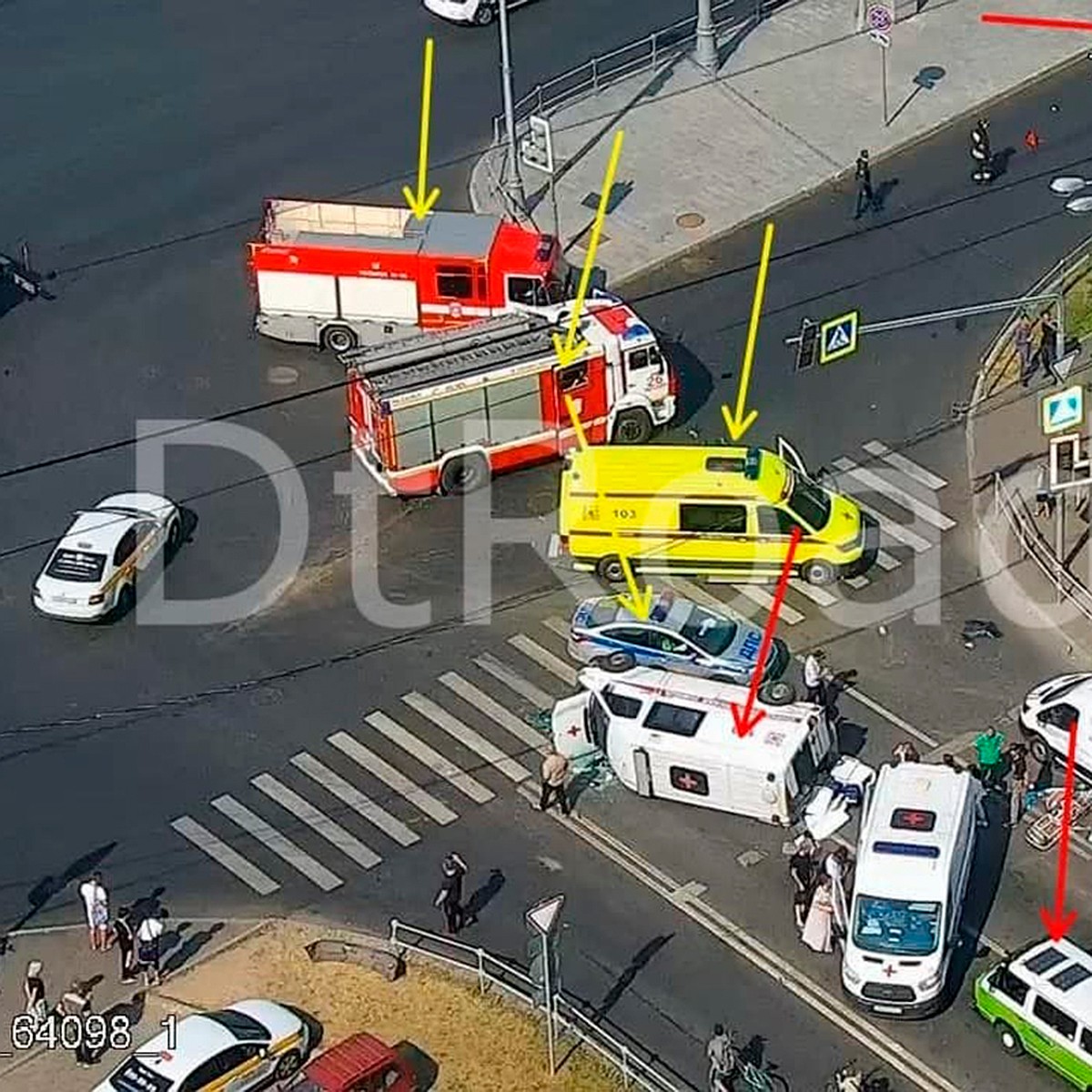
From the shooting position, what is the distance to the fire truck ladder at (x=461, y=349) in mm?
53344

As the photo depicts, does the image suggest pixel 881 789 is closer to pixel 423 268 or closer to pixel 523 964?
pixel 523 964

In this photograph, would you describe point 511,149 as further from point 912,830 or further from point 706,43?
point 912,830

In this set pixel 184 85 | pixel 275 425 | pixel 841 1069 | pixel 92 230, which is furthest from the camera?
pixel 184 85

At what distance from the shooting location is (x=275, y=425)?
2211 inches

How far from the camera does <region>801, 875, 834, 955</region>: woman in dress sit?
139 feet

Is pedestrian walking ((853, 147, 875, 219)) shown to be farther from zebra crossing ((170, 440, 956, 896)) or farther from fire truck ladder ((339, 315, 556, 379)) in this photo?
zebra crossing ((170, 440, 956, 896))

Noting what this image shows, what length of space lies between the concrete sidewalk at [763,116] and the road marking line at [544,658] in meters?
13.3

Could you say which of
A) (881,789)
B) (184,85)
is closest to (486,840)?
(881,789)

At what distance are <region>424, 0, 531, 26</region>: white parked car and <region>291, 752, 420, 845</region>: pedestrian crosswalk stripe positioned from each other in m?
28.7

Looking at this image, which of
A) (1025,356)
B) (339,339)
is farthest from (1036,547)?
(339,339)

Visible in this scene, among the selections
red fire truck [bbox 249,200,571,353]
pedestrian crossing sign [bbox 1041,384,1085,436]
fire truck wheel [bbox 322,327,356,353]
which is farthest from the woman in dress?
fire truck wheel [bbox 322,327,356,353]

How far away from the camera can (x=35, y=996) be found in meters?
42.1

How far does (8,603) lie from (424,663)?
873 centimetres

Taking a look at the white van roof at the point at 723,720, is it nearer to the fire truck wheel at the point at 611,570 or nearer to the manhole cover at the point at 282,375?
the fire truck wheel at the point at 611,570
